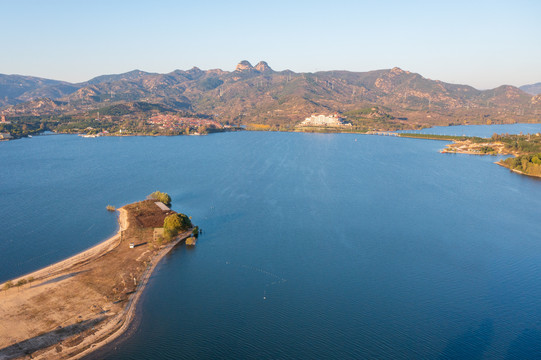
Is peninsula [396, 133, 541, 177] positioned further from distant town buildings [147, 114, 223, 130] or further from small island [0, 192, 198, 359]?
distant town buildings [147, 114, 223, 130]

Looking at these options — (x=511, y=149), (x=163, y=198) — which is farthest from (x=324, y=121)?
(x=163, y=198)

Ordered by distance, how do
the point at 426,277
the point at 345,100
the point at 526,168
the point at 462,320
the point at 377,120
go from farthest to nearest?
the point at 345,100 → the point at 377,120 → the point at 526,168 → the point at 426,277 → the point at 462,320

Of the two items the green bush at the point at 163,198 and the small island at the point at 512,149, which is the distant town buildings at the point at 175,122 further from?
the green bush at the point at 163,198

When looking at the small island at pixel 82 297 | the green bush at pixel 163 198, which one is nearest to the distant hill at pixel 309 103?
the green bush at pixel 163 198

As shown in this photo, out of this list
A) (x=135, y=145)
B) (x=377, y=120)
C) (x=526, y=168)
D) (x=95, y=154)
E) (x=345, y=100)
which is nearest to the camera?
(x=526, y=168)

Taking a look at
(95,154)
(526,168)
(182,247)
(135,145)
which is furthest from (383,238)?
(135,145)

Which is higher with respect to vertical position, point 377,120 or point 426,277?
point 377,120

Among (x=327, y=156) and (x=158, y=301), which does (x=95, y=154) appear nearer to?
(x=327, y=156)
